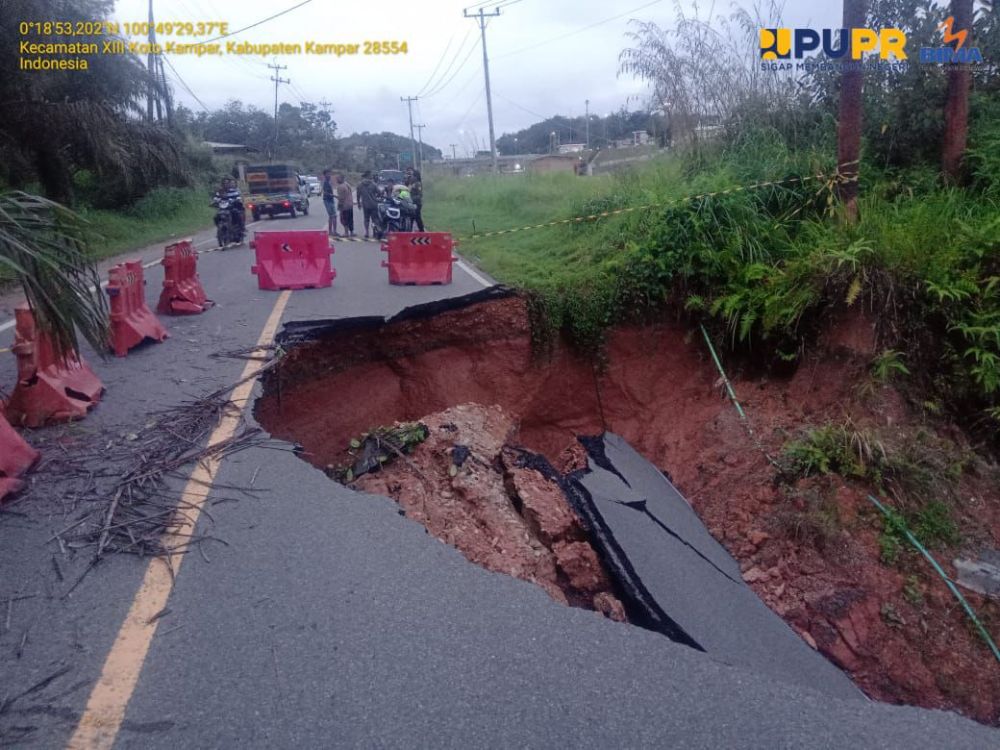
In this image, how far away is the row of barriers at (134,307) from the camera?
5.89 m

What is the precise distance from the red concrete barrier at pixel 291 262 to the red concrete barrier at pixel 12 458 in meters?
7.96

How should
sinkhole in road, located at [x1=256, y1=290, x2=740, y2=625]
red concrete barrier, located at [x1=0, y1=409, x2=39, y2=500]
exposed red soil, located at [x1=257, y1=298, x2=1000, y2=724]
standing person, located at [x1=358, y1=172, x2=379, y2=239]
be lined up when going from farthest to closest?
standing person, located at [x1=358, y1=172, x2=379, y2=239]
sinkhole in road, located at [x1=256, y1=290, x2=740, y2=625]
exposed red soil, located at [x1=257, y1=298, x2=1000, y2=724]
red concrete barrier, located at [x1=0, y1=409, x2=39, y2=500]

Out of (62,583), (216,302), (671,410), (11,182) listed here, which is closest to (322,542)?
(62,583)

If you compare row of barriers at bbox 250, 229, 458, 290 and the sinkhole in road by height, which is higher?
row of barriers at bbox 250, 229, 458, 290

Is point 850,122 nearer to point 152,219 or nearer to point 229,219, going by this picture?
point 229,219

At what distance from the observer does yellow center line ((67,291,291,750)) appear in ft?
9.39

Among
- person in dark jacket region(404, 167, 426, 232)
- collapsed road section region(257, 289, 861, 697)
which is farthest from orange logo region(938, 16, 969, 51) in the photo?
person in dark jacket region(404, 167, 426, 232)

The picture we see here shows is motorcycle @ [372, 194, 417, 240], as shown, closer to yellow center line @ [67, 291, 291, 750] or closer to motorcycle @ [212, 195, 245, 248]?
motorcycle @ [212, 195, 245, 248]

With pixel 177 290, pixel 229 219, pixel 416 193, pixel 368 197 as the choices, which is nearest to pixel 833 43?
pixel 177 290

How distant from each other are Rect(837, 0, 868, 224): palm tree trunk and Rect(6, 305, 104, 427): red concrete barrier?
25.5ft

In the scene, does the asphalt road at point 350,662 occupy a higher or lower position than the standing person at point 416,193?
lower

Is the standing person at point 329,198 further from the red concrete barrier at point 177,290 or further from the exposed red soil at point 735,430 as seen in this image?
the exposed red soil at point 735,430

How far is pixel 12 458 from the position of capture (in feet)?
16.6

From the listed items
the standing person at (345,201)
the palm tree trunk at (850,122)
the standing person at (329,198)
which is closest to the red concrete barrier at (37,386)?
the palm tree trunk at (850,122)
